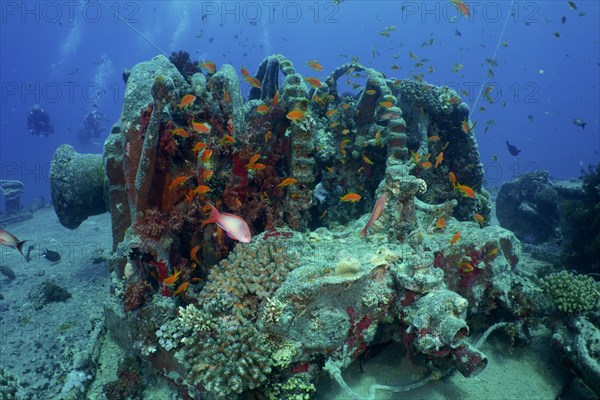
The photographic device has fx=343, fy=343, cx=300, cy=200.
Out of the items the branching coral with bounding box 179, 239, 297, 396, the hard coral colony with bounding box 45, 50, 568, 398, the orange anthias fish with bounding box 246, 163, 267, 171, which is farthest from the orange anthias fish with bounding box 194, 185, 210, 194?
the branching coral with bounding box 179, 239, 297, 396

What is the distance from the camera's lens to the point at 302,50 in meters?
148

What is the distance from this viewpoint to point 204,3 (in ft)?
342

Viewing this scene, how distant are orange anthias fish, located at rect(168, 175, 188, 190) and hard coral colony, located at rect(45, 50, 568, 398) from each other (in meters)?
0.03

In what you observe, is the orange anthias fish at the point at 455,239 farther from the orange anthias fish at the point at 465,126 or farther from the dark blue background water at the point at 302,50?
the dark blue background water at the point at 302,50

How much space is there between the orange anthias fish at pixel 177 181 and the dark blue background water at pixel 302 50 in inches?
3261

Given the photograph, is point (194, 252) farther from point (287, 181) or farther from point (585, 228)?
point (585, 228)

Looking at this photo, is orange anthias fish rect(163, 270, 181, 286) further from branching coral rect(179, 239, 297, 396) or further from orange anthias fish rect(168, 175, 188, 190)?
orange anthias fish rect(168, 175, 188, 190)

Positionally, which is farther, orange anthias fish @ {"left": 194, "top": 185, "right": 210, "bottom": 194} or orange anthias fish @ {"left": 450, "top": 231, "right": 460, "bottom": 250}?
orange anthias fish @ {"left": 194, "top": 185, "right": 210, "bottom": 194}

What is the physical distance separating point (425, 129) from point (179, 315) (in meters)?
6.81

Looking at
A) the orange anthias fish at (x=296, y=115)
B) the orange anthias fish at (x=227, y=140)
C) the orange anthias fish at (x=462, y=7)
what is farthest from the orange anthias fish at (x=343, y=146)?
the orange anthias fish at (x=462, y=7)

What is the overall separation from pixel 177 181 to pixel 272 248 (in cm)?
175

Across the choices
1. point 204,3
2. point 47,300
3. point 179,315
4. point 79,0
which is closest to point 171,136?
point 179,315

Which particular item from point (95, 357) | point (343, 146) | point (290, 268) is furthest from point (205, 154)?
point (95, 357)

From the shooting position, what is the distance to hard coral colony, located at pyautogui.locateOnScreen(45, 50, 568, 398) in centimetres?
394
